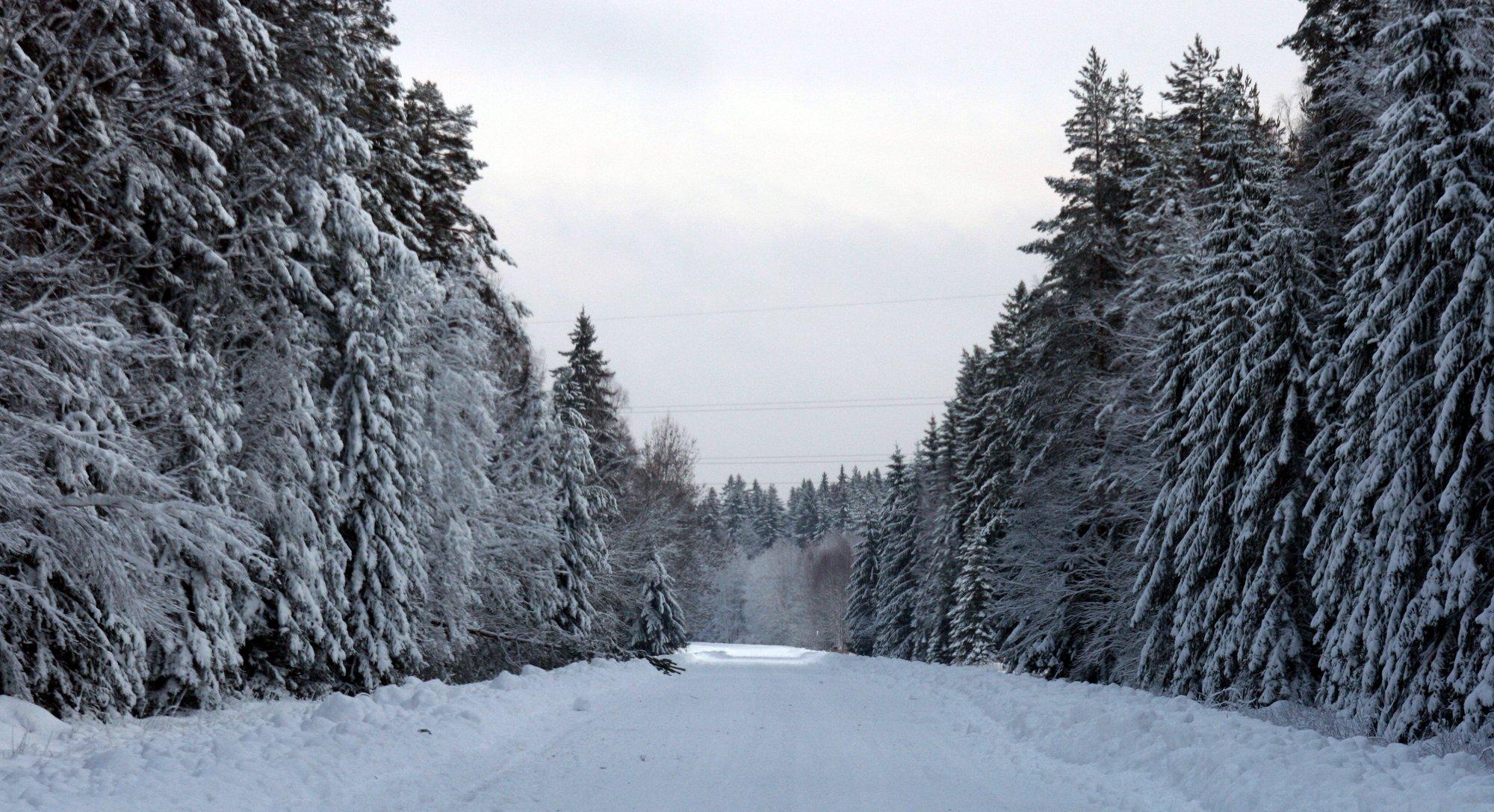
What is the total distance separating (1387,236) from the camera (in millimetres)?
13383

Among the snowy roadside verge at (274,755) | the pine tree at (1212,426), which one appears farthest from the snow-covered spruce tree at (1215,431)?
the snowy roadside verge at (274,755)

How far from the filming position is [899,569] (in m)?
55.0

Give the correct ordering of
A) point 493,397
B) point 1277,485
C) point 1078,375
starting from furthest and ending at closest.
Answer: point 1078,375
point 493,397
point 1277,485

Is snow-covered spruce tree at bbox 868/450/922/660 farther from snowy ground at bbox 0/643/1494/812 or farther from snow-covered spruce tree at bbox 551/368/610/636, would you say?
snowy ground at bbox 0/643/1494/812

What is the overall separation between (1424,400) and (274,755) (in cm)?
1347

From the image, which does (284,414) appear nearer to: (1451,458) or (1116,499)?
(1451,458)

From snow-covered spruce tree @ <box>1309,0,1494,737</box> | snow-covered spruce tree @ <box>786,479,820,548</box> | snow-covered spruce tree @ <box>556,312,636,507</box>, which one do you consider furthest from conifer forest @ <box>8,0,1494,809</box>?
snow-covered spruce tree @ <box>786,479,820,548</box>

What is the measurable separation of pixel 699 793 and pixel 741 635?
312ft

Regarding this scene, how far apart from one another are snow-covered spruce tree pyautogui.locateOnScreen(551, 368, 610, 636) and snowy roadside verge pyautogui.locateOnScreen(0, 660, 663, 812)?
15886 millimetres

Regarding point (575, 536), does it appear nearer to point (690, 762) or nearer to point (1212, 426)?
point (1212, 426)

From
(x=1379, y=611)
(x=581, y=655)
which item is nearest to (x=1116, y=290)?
(x=1379, y=611)

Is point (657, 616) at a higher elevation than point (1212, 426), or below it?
below

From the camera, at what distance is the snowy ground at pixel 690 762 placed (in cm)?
756

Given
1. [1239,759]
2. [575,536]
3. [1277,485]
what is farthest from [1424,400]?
[575,536]
